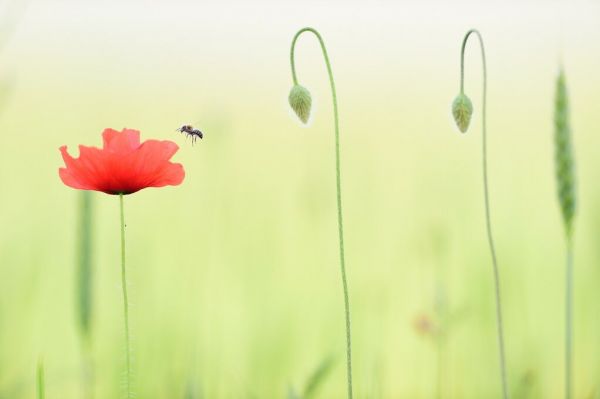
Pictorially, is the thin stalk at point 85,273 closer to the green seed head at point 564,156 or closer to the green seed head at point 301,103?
the green seed head at point 301,103

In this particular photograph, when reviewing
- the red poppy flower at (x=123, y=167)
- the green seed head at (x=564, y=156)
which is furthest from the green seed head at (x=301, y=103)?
the green seed head at (x=564, y=156)

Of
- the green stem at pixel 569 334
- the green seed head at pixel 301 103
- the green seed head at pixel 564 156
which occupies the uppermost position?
the green seed head at pixel 301 103

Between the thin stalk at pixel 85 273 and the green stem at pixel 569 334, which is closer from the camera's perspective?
the green stem at pixel 569 334

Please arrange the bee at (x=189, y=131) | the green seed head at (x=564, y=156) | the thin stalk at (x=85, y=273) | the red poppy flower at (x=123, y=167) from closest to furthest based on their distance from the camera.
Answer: the red poppy flower at (x=123, y=167) < the green seed head at (x=564, y=156) < the thin stalk at (x=85, y=273) < the bee at (x=189, y=131)

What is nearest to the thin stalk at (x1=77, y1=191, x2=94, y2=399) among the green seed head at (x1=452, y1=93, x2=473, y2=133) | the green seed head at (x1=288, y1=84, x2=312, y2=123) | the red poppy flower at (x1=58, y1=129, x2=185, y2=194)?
the red poppy flower at (x1=58, y1=129, x2=185, y2=194)

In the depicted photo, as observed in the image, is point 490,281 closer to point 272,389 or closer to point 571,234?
point 272,389

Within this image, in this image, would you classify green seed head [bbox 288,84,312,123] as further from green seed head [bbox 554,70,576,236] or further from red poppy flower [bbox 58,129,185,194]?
green seed head [bbox 554,70,576,236]

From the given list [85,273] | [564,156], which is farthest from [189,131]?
[564,156]
